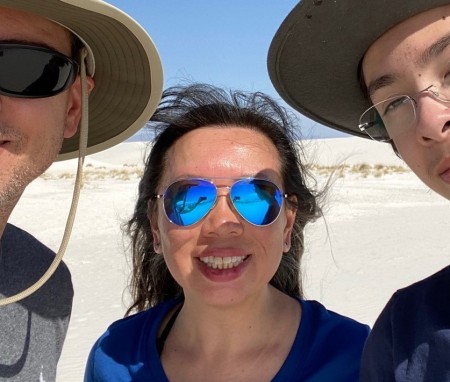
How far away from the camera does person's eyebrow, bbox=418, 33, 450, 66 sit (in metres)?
→ 1.67

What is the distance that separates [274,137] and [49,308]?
4.07 ft

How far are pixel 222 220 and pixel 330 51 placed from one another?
765 millimetres

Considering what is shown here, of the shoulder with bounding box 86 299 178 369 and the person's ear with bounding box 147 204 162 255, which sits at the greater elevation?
the person's ear with bounding box 147 204 162 255

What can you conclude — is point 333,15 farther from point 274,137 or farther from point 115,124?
point 115,124

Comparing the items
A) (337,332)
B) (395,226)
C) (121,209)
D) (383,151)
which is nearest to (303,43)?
(337,332)

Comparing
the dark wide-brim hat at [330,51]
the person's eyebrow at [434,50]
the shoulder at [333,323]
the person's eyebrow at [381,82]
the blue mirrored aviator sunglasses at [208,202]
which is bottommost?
the shoulder at [333,323]

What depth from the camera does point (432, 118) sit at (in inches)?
65.7

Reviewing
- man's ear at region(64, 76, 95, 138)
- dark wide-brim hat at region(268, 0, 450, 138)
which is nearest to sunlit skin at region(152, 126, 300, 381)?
dark wide-brim hat at region(268, 0, 450, 138)

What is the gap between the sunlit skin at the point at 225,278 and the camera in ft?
7.43

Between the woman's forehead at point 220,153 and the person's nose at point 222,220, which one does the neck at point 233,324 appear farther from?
the woman's forehead at point 220,153

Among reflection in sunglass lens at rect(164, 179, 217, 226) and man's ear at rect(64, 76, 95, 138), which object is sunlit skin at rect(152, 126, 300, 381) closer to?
reflection in sunglass lens at rect(164, 179, 217, 226)

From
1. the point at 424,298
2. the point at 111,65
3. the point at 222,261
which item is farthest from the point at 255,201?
the point at 111,65

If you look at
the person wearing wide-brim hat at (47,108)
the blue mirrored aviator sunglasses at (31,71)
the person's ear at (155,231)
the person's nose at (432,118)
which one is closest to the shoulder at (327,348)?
the person's ear at (155,231)

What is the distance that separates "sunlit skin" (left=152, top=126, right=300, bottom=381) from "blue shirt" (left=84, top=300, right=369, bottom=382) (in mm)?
74
